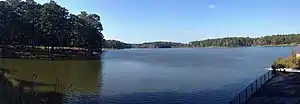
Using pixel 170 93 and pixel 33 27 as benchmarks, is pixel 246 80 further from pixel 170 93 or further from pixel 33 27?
pixel 33 27

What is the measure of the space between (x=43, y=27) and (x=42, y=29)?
639mm

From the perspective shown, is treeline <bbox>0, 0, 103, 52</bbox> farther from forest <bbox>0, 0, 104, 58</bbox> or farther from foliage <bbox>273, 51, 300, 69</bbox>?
foliage <bbox>273, 51, 300, 69</bbox>

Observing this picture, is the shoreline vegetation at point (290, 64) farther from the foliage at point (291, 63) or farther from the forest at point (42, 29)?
the forest at point (42, 29)

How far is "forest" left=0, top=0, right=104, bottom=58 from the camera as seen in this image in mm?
84594

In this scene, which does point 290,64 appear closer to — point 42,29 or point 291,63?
point 291,63

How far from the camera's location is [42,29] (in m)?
93.0

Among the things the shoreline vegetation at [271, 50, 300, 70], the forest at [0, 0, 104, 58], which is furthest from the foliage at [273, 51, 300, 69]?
the forest at [0, 0, 104, 58]

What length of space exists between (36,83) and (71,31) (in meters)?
66.0

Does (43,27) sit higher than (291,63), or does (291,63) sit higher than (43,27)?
(43,27)

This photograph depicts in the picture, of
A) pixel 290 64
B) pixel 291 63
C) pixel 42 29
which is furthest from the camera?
pixel 42 29

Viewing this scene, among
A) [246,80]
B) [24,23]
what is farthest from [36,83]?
[24,23]

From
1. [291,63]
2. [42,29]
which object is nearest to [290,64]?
[291,63]

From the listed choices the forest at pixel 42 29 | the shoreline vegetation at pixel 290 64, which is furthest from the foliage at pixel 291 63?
the forest at pixel 42 29

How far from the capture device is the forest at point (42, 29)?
3330 inches
